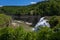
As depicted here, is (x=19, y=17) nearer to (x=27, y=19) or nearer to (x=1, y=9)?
(x=27, y=19)

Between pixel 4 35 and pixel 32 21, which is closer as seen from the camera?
pixel 4 35

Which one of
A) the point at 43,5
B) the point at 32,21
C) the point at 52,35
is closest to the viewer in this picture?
the point at 52,35

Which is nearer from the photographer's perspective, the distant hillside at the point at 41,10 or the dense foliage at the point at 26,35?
the dense foliage at the point at 26,35

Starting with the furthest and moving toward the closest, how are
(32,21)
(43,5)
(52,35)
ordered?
(43,5)
(32,21)
(52,35)

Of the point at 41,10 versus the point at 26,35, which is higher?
the point at 26,35

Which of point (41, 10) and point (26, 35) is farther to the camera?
point (41, 10)

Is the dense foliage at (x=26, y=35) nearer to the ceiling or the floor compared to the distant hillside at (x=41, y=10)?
nearer to the ceiling

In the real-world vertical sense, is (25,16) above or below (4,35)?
below

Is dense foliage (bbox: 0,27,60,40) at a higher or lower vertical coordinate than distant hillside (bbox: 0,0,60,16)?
higher

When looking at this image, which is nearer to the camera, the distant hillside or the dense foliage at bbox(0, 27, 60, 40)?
the dense foliage at bbox(0, 27, 60, 40)

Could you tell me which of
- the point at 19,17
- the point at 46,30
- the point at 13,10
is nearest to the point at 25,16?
the point at 19,17
